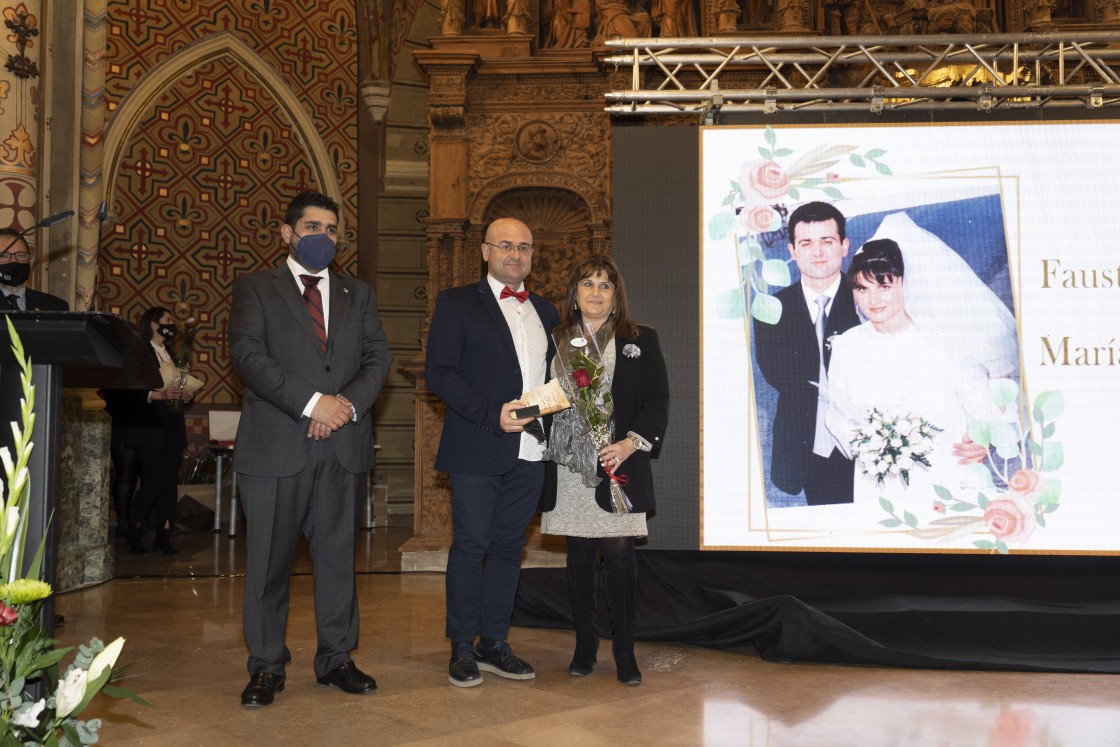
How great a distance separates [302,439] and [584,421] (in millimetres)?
936

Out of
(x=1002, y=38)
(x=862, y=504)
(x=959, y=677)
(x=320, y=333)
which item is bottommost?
(x=959, y=677)

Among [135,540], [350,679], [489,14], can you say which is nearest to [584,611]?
[350,679]

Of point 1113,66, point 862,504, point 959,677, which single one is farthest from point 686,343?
point 1113,66

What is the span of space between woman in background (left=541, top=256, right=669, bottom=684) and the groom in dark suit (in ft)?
3.04

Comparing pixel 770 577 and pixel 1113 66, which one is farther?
pixel 1113 66

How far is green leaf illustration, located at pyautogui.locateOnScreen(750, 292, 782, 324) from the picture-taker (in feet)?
14.6

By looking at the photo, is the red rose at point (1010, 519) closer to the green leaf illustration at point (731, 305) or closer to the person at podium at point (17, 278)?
the green leaf illustration at point (731, 305)

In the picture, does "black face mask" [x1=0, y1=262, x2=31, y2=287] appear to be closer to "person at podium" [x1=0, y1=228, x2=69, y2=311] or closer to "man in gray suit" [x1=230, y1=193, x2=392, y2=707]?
"person at podium" [x1=0, y1=228, x2=69, y2=311]

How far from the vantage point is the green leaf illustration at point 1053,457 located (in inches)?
167

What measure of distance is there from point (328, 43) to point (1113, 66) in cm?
669

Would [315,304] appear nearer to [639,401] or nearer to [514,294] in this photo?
[514,294]

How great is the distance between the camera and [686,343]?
4648 millimetres

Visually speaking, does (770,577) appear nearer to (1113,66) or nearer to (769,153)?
(769,153)

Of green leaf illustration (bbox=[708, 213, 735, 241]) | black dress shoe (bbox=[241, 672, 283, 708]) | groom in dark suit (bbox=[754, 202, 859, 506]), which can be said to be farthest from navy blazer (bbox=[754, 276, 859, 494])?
black dress shoe (bbox=[241, 672, 283, 708])
